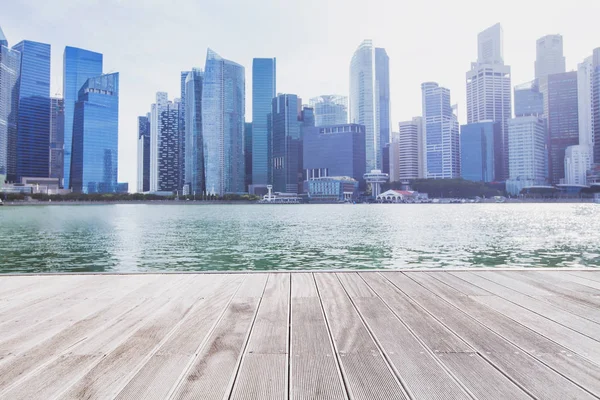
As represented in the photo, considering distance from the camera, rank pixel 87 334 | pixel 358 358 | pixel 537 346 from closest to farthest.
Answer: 1. pixel 358 358
2. pixel 537 346
3. pixel 87 334

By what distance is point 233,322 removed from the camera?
3963 millimetres

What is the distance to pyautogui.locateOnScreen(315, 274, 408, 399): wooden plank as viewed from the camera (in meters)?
2.51

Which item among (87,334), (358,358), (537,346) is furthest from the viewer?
(87,334)

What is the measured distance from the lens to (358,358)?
300 centimetres

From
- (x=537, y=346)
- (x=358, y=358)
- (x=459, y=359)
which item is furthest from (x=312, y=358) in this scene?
(x=537, y=346)

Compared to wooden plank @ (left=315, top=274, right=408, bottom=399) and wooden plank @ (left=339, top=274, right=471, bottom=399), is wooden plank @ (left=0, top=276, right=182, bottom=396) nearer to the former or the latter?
wooden plank @ (left=315, top=274, right=408, bottom=399)

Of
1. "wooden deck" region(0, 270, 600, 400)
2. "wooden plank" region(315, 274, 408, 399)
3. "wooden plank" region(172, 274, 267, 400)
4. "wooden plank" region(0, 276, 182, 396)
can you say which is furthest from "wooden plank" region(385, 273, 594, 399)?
"wooden plank" region(0, 276, 182, 396)

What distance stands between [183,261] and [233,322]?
627 inches

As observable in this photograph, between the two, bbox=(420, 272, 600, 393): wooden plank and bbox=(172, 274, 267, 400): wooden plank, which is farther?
bbox=(420, 272, 600, 393): wooden plank

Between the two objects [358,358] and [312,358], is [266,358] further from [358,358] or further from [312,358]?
[358,358]

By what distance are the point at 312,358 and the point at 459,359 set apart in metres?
1.05

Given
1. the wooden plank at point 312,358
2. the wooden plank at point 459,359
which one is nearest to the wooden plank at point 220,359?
the wooden plank at point 312,358

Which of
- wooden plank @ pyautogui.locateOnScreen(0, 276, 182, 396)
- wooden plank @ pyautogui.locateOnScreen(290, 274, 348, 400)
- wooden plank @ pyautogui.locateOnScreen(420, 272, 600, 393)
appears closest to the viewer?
wooden plank @ pyautogui.locateOnScreen(290, 274, 348, 400)

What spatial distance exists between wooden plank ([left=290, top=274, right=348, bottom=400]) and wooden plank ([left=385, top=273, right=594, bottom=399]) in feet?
3.73
